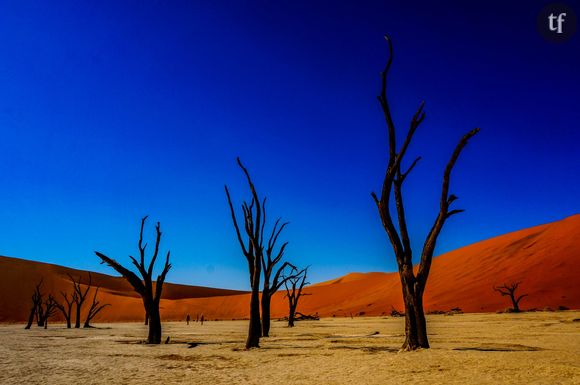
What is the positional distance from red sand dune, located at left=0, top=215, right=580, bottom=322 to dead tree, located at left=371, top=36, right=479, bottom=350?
33.6m

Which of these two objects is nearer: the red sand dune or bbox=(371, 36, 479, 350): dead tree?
bbox=(371, 36, 479, 350): dead tree

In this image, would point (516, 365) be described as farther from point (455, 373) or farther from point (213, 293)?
point (213, 293)

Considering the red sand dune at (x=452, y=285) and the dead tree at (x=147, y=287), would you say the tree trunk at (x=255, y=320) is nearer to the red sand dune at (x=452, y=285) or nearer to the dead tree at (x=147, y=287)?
the dead tree at (x=147, y=287)

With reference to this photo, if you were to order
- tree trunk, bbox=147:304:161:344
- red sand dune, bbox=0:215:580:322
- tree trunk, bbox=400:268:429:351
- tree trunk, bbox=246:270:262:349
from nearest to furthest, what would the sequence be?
tree trunk, bbox=400:268:429:351
tree trunk, bbox=246:270:262:349
tree trunk, bbox=147:304:161:344
red sand dune, bbox=0:215:580:322

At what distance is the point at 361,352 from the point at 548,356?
4353mm

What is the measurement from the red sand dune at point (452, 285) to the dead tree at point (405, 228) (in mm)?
33581

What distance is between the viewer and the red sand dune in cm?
4559

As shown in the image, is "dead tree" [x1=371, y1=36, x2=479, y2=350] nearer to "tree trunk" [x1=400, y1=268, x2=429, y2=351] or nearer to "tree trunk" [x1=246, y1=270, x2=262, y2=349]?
"tree trunk" [x1=400, y1=268, x2=429, y2=351]

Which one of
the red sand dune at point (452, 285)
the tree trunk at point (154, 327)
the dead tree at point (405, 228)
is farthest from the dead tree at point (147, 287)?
the red sand dune at point (452, 285)

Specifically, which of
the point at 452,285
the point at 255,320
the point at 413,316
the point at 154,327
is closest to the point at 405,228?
the point at 413,316

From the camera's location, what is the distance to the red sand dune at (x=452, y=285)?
4559 cm

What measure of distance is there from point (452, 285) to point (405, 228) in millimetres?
48595

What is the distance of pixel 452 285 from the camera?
5678cm

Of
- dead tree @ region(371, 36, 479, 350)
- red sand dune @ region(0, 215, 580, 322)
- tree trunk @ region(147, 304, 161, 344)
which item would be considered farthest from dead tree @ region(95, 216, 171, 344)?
red sand dune @ region(0, 215, 580, 322)
